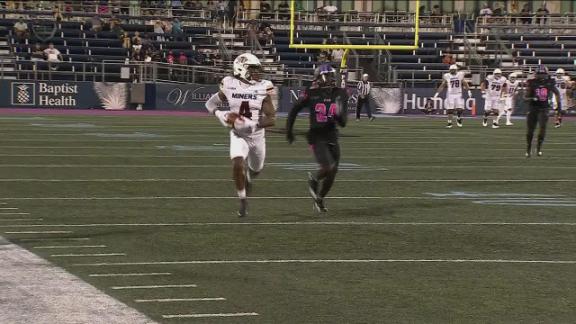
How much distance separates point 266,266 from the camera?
9.70 meters

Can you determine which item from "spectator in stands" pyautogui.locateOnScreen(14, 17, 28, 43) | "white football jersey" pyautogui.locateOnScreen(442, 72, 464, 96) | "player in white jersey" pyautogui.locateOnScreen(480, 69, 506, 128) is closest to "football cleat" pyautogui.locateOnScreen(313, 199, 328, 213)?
"white football jersey" pyautogui.locateOnScreen(442, 72, 464, 96)

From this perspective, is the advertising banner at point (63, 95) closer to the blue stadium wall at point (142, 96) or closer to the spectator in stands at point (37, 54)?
the blue stadium wall at point (142, 96)

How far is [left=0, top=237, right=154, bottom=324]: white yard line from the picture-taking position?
7.46 m

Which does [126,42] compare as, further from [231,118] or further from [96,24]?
[231,118]

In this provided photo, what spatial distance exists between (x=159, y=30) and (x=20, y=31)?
5678mm

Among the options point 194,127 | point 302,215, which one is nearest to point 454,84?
point 194,127

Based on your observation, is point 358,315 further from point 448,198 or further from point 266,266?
point 448,198

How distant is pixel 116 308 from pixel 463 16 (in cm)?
4844

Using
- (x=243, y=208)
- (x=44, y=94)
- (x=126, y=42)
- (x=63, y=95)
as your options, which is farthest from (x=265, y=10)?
(x=243, y=208)

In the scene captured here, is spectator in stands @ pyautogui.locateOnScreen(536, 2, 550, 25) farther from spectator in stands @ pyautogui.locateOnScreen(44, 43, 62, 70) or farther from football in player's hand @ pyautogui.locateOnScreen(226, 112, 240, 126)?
football in player's hand @ pyautogui.locateOnScreen(226, 112, 240, 126)

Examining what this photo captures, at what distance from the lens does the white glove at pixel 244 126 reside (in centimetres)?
1289

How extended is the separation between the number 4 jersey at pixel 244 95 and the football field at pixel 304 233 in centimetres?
112

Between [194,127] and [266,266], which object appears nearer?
[266,266]

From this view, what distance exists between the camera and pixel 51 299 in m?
8.04
